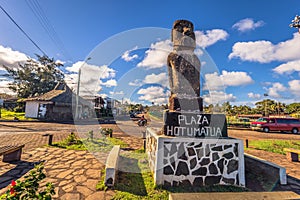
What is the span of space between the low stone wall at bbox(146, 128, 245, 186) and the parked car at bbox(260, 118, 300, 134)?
14635 millimetres

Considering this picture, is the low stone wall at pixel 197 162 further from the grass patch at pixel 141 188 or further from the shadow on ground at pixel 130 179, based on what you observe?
the shadow on ground at pixel 130 179

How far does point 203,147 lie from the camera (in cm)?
341

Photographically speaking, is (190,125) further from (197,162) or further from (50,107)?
(50,107)

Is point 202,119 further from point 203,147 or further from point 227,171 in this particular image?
point 227,171

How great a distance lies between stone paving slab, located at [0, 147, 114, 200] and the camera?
2.89 metres

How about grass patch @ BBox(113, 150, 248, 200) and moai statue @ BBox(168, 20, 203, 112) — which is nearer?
grass patch @ BBox(113, 150, 248, 200)

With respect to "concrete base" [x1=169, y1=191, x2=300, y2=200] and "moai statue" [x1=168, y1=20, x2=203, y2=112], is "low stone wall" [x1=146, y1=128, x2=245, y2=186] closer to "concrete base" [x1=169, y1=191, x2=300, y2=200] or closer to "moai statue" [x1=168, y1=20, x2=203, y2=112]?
"moai statue" [x1=168, y1=20, x2=203, y2=112]

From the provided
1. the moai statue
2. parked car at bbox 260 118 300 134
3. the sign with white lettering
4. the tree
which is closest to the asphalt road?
parked car at bbox 260 118 300 134

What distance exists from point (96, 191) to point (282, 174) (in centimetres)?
399

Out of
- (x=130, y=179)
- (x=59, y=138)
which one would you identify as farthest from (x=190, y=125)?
(x=59, y=138)

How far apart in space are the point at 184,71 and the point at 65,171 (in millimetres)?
3846

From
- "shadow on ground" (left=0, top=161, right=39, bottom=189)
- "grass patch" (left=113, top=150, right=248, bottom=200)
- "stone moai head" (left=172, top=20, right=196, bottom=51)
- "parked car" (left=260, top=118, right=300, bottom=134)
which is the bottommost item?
"grass patch" (left=113, top=150, right=248, bottom=200)

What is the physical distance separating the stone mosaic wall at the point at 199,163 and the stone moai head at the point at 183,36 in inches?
98.4

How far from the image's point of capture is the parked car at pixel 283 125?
48.2 ft
